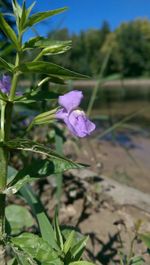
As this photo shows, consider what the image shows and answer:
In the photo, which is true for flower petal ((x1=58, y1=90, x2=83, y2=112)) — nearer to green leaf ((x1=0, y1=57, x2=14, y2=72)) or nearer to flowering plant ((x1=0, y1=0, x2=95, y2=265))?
flowering plant ((x1=0, y1=0, x2=95, y2=265))

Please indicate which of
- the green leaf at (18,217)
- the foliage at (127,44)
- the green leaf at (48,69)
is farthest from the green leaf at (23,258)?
the foliage at (127,44)

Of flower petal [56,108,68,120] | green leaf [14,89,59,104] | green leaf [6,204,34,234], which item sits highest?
green leaf [14,89,59,104]

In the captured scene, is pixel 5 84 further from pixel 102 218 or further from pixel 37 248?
pixel 102 218

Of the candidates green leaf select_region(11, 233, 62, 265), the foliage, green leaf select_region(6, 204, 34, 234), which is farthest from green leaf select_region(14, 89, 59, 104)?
the foliage

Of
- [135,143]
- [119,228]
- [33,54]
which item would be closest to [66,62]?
[33,54]

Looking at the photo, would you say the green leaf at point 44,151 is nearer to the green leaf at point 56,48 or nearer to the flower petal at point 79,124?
the flower petal at point 79,124

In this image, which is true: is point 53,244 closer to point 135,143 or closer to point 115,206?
point 115,206

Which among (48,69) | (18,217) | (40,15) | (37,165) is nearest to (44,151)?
(37,165)
